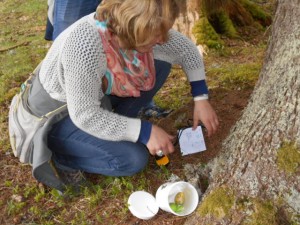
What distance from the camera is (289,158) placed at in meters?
1.93

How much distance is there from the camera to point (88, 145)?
8.40 ft

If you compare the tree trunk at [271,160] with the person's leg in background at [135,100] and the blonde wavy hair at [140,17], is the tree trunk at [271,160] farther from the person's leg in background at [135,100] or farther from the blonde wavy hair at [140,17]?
the person's leg in background at [135,100]

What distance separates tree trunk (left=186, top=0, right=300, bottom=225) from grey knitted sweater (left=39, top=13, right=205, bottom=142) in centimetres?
58

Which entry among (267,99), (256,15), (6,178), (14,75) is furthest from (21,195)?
(256,15)

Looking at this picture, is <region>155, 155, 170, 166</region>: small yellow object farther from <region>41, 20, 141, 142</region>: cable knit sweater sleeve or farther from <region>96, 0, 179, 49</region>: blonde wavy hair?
<region>96, 0, 179, 49</region>: blonde wavy hair

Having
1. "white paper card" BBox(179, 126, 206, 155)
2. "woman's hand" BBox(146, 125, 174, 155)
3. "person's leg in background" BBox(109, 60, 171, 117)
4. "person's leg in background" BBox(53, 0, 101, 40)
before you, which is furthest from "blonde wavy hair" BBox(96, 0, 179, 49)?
"person's leg in background" BBox(53, 0, 101, 40)

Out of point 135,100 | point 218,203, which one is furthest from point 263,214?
point 135,100

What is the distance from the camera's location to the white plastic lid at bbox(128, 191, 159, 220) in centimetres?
230

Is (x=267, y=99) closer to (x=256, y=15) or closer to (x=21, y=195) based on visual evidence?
(x=21, y=195)

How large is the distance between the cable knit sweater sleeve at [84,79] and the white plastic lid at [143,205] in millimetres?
349

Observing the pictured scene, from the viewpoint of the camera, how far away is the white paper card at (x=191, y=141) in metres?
2.73

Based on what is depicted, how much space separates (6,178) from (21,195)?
0.84 feet

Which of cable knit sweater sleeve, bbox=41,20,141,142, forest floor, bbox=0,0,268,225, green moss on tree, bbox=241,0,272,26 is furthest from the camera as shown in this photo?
green moss on tree, bbox=241,0,272,26

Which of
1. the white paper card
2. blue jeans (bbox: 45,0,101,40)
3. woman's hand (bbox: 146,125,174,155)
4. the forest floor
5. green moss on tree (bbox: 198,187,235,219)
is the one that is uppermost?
blue jeans (bbox: 45,0,101,40)
